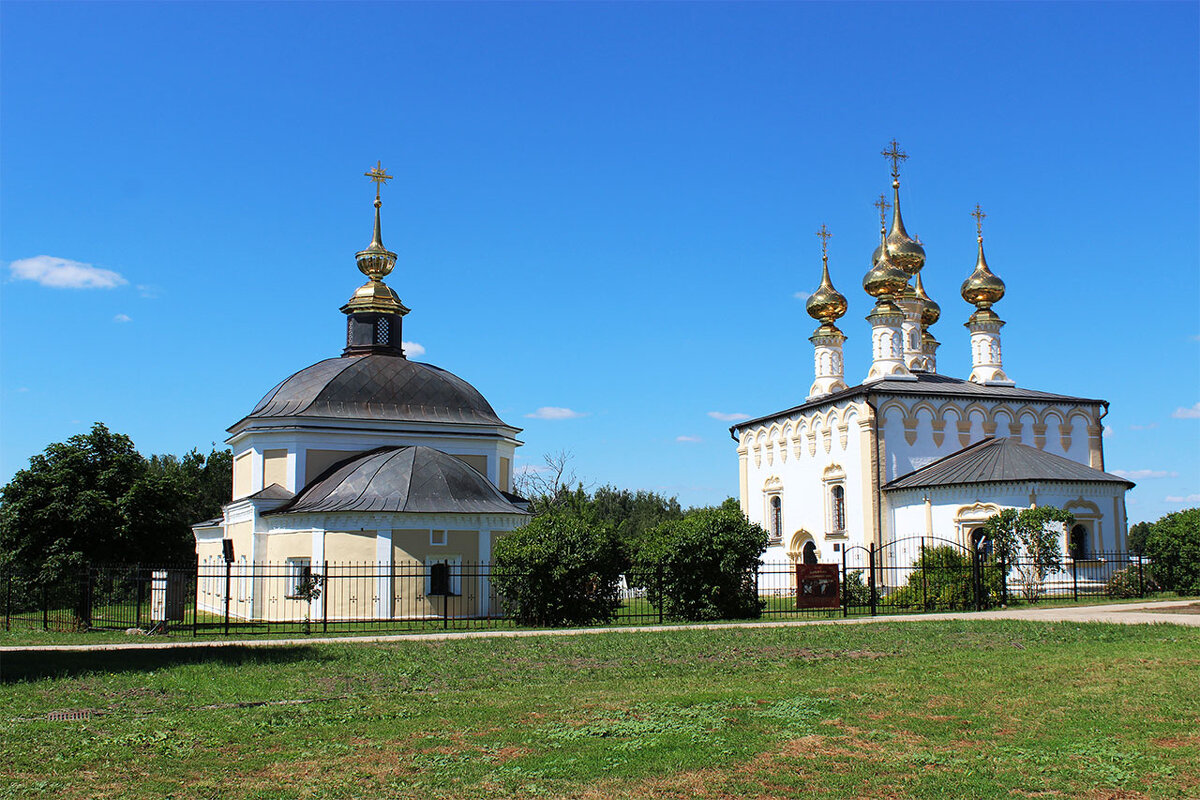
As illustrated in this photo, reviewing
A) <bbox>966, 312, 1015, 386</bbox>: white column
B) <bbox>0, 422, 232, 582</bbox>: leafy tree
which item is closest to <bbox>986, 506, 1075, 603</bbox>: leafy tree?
<bbox>966, 312, 1015, 386</bbox>: white column

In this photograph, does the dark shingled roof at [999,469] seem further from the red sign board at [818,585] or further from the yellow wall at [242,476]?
the yellow wall at [242,476]

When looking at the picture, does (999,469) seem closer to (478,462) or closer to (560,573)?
(478,462)

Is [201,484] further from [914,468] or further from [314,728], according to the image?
[314,728]

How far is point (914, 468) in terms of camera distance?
33.6 metres

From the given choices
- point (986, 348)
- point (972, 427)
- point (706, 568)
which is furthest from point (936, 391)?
point (706, 568)

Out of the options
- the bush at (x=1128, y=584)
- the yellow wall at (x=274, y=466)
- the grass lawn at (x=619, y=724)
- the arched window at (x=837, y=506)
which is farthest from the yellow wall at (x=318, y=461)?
the bush at (x=1128, y=584)

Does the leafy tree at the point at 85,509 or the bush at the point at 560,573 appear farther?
the leafy tree at the point at 85,509

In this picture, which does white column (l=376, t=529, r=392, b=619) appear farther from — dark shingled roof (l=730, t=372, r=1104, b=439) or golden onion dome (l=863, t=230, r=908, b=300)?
golden onion dome (l=863, t=230, r=908, b=300)

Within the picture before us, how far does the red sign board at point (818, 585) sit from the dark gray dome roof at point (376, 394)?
11884 mm

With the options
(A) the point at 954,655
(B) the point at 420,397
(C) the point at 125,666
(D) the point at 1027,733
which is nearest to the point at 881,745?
(D) the point at 1027,733

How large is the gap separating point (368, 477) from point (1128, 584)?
65.6ft

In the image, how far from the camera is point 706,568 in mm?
20219

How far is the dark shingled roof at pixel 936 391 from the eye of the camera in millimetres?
34031

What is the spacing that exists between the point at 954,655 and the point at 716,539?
766 cm
